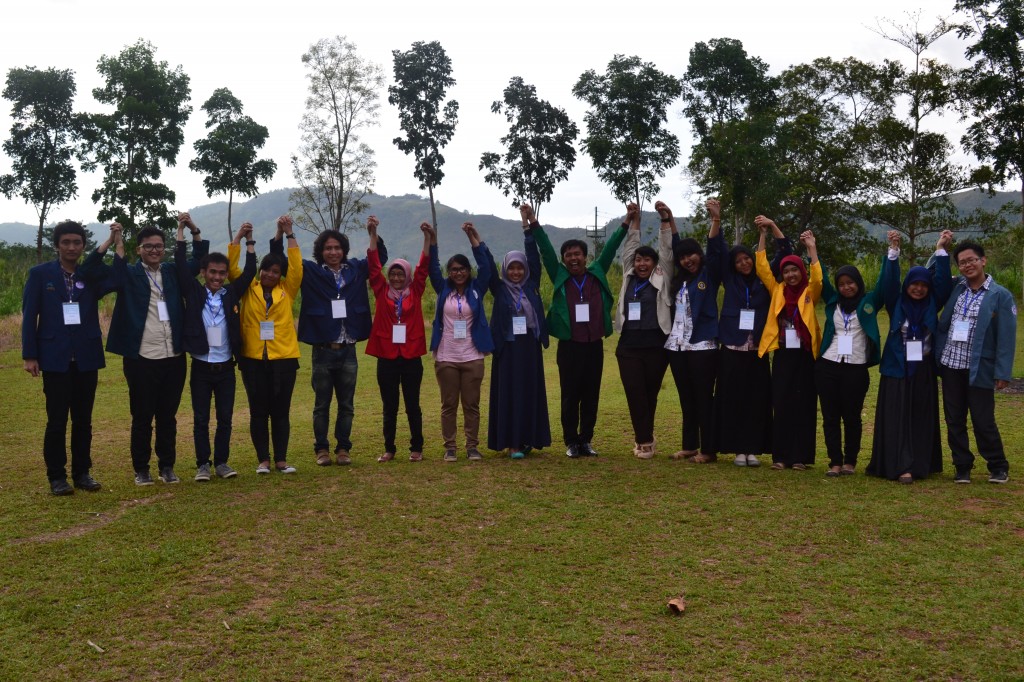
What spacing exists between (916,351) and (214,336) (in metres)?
4.83

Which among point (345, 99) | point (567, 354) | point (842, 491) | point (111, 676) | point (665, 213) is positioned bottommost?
point (111, 676)

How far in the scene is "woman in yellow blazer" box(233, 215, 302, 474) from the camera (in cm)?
604

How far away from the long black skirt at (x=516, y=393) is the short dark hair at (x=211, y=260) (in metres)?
2.13

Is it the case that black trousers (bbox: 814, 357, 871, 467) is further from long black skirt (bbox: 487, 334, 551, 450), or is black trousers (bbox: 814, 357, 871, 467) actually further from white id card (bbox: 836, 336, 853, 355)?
long black skirt (bbox: 487, 334, 551, 450)

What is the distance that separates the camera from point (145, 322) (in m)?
5.75

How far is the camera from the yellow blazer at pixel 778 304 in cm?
608

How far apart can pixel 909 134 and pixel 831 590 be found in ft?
84.5

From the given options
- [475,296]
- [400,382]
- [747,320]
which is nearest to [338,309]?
[400,382]

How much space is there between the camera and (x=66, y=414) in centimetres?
561

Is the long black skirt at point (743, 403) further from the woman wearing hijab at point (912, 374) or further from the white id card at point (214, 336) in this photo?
the white id card at point (214, 336)

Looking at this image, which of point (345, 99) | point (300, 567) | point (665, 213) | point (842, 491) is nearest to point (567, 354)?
point (665, 213)

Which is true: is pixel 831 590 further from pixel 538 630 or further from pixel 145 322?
pixel 145 322

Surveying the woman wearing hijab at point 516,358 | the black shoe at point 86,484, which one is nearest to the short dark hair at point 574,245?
the woman wearing hijab at point 516,358

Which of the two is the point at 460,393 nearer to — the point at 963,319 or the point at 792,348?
the point at 792,348
